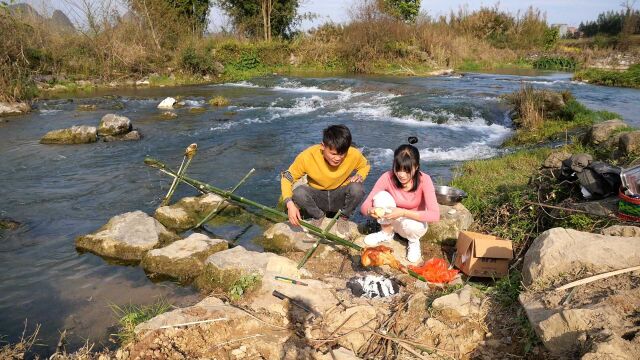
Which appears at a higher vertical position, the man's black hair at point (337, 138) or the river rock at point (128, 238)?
the man's black hair at point (337, 138)

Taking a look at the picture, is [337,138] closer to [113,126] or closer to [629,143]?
[629,143]

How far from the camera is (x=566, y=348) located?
2.08m

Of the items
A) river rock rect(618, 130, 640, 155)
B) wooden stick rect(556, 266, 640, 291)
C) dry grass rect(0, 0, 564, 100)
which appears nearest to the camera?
wooden stick rect(556, 266, 640, 291)

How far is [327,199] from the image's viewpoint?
4344mm

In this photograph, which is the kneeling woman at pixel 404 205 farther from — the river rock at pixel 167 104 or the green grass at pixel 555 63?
the green grass at pixel 555 63

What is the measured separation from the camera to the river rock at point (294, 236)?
4156 millimetres

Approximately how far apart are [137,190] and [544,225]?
209 inches

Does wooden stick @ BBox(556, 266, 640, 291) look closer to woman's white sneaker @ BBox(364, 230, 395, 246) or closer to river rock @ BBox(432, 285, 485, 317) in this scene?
river rock @ BBox(432, 285, 485, 317)

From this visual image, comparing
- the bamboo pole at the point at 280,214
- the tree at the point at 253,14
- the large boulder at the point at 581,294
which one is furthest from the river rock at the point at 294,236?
the tree at the point at 253,14

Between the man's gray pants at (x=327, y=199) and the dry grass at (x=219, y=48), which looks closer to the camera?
the man's gray pants at (x=327, y=199)

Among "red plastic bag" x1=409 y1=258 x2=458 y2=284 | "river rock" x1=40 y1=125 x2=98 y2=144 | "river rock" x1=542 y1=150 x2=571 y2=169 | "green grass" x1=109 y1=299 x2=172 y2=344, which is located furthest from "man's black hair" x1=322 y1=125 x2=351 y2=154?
"river rock" x1=40 y1=125 x2=98 y2=144

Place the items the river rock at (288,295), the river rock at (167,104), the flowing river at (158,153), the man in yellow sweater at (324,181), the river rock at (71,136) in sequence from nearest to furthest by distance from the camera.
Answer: the river rock at (288,295)
the flowing river at (158,153)
the man in yellow sweater at (324,181)
the river rock at (71,136)
the river rock at (167,104)

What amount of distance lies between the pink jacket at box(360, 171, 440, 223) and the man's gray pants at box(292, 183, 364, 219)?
47 cm

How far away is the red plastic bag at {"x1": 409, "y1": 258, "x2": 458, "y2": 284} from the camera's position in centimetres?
336
